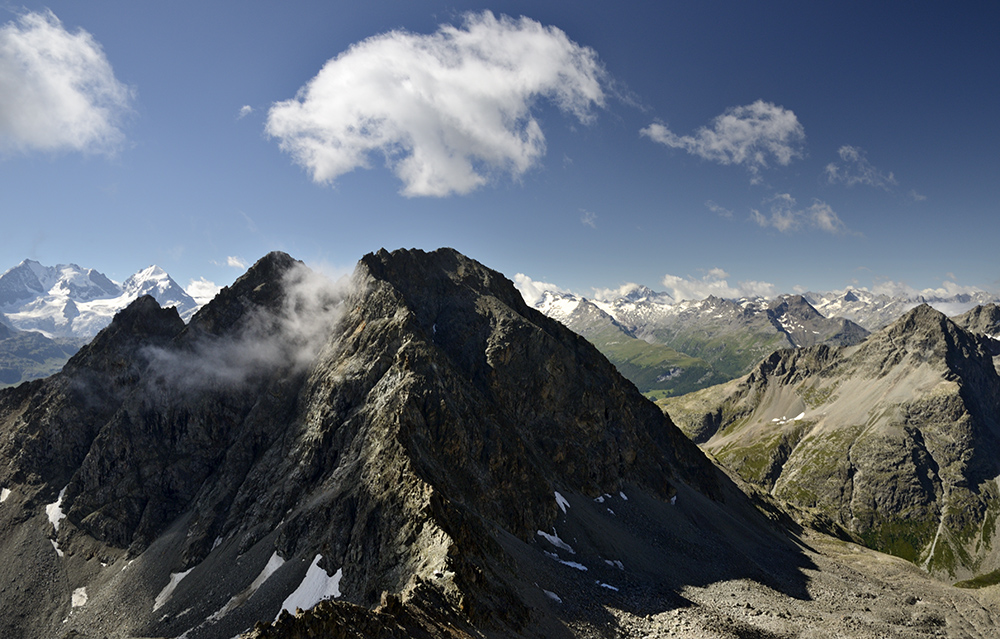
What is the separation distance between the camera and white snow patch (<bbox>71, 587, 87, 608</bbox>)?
7268 cm

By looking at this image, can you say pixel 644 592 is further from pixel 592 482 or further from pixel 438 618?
pixel 438 618

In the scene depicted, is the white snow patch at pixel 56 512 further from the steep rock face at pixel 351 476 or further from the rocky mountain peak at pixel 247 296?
the rocky mountain peak at pixel 247 296

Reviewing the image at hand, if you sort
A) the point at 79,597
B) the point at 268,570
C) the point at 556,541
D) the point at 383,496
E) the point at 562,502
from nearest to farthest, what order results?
the point at 383,496 < the point at 268,570 < the point at 79,597 < the point at 556,541 < the point at 562,502

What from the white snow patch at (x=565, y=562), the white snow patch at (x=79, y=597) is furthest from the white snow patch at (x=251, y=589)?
the white snow patch at (x=565, y=562)

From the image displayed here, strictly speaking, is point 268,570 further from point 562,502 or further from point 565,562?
point 562,502

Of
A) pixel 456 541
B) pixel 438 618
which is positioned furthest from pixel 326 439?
pixel 438 618

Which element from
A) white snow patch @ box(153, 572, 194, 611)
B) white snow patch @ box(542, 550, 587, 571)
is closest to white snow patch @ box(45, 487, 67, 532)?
white snow patch @ box(153, 572, 194, 611)

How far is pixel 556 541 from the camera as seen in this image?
7519 centimetres

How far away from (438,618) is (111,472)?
9022cm

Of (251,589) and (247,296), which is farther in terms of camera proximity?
(247,296)

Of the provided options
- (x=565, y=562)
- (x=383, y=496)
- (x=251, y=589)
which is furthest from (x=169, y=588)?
(x=565, y=562)

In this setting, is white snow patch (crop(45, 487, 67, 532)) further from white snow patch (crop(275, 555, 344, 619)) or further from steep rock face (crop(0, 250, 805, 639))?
white snow patch (crop(275, 555, 344, 619))

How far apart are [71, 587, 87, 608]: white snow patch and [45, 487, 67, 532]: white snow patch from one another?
1801 cm

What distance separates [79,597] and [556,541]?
76.7 m
